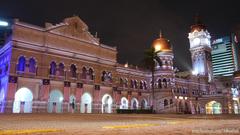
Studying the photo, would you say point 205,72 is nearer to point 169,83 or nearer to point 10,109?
point 169,83

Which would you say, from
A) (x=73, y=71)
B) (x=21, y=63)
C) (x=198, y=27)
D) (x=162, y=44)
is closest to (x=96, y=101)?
(x=73, y=71)

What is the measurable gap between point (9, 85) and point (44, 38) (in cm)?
966

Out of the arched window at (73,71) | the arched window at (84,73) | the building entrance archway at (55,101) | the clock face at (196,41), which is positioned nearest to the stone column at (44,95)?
the building entrance archway at (55,101)

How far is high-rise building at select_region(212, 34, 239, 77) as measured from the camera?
14375 cm

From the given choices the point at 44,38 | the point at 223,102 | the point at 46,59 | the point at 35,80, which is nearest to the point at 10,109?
the point at 35,80

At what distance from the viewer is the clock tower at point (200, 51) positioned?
75750 mm

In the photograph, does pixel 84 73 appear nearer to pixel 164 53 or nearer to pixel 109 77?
pixel 109 77

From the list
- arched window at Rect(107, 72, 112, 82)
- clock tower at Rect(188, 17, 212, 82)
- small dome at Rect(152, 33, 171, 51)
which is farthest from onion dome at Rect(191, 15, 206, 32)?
arched window at Rect(107, 72, 112, 82)

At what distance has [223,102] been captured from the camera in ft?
197

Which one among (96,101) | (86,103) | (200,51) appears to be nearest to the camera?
(86,103)

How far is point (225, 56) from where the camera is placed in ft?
487

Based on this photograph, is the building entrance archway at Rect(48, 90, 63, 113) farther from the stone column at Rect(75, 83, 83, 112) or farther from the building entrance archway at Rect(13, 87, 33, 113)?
the building entrance archway at Rect(13, 87, 33, 113)

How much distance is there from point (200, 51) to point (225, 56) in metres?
81.5

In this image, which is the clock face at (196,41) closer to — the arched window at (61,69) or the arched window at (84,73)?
the arched window at (84,73)
